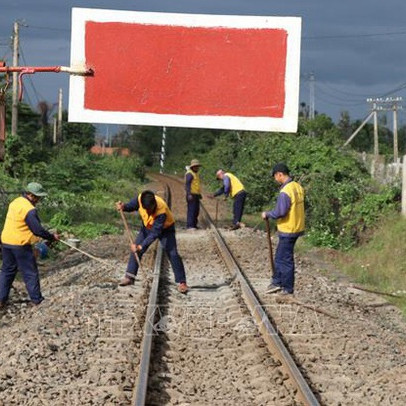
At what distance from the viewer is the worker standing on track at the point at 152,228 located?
11.0m

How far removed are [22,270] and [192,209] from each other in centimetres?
1000

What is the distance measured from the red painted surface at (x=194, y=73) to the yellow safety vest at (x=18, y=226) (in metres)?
5.31

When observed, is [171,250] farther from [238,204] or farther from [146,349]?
[238,204]

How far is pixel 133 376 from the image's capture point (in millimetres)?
7258

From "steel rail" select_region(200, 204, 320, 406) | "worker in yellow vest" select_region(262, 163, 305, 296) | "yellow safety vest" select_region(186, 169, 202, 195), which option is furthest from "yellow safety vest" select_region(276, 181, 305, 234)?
"yellow safety vest" select_region(186, 169, 202, 195)

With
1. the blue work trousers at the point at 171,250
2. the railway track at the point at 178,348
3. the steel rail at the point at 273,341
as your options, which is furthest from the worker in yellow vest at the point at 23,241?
the steel rail at the point at 273,341

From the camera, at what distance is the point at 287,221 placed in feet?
36.8

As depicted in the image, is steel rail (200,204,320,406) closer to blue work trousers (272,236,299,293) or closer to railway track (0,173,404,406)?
railway track (0,173,404,406)

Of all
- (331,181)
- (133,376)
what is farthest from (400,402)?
(331,181)

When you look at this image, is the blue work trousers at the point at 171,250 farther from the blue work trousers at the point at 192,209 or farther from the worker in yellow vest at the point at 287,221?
the blue work trousers at the point at 192,209

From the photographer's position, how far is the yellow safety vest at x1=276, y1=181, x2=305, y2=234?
11.1m

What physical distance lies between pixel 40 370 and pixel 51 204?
1646 cm

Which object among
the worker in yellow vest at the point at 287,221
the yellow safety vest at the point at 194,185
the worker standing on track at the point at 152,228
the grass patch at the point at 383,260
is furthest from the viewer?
the yellow safety vest at the point at 194,185

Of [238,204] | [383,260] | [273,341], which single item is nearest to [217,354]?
[273,341]
